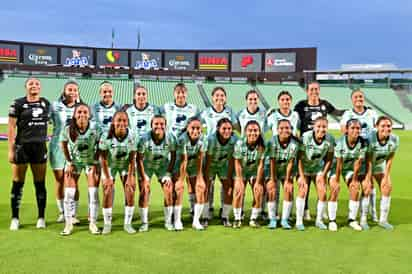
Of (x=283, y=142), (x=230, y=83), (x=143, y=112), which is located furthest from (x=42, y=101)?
(x=230, y=83)

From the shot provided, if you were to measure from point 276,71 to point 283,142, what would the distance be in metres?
40.2

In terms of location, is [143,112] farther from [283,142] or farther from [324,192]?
[324,192]

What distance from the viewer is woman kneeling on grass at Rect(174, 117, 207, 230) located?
21.5ft

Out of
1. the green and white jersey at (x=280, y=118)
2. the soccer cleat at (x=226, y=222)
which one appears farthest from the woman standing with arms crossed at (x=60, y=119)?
the green and white jersey at (x=280, y=118)

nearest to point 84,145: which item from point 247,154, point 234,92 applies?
point 247,154

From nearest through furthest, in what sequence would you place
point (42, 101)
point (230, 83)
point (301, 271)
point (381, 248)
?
point (301, 271) < point (381, 248) < point (42, 101) < point (230, 83)

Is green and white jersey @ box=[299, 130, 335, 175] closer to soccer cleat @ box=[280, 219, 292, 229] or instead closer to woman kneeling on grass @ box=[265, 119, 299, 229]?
woman kneeling on grass @ box=[265, 119, 299, 229]

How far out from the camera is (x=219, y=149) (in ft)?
22.1

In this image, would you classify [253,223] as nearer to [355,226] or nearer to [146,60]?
[355,226]

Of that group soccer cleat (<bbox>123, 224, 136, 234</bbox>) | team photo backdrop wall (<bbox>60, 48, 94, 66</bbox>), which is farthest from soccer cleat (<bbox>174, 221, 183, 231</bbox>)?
team photo backdrop wall (<bbox>60, 48, 94, 66</bbox>)

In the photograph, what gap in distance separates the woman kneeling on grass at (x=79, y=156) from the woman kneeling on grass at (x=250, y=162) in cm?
199

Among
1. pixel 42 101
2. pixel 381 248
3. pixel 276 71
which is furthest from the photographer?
pixel 276 71

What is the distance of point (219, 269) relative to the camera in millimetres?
4828

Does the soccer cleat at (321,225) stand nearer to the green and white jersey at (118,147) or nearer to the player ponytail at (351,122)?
the player ponytail at (351,122)
